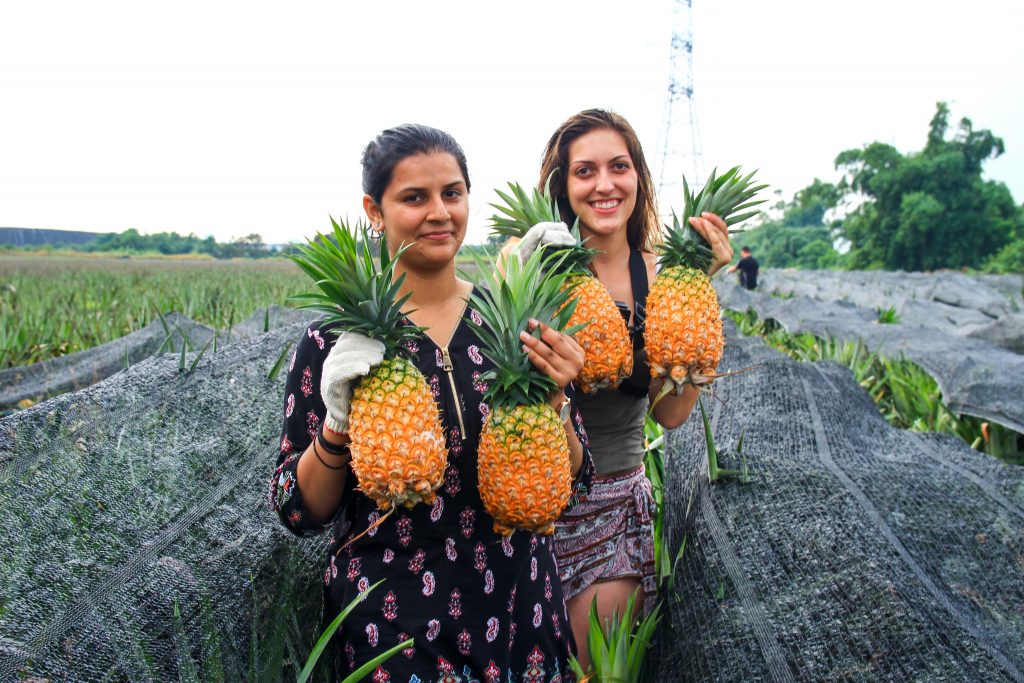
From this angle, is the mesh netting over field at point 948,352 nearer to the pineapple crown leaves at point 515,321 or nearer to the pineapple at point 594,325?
the pineapple at point 594,325

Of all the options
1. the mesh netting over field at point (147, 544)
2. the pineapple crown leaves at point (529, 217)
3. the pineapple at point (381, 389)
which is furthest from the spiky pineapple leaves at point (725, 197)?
the mesh netting over field at point (147, 544)

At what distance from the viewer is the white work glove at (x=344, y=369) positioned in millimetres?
1559

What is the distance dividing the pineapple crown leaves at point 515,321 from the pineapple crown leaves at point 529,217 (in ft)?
1.18

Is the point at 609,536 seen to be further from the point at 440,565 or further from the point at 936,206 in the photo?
the point at 936,206

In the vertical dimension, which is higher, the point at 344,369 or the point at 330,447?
the point at 344,369

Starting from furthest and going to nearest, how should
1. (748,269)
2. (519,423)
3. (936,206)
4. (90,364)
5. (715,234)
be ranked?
(936,206) < (748,269) < (90,364) < (715,234) < (519,423)

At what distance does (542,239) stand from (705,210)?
2.21 ft

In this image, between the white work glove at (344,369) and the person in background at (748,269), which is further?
the person in background at (748,269)

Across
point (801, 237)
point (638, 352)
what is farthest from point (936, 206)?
point (638, 352)

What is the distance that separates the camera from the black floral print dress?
174 cm

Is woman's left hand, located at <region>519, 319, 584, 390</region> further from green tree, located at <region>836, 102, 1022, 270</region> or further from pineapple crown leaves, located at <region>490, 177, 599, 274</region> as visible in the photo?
green tree, located at <region>836, 102, 1022, 270</region>

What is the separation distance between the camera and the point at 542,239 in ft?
6.86

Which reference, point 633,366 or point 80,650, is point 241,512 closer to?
point 80,650

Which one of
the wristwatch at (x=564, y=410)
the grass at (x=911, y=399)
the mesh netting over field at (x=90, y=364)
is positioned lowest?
the grass at (x=911, y=399)
